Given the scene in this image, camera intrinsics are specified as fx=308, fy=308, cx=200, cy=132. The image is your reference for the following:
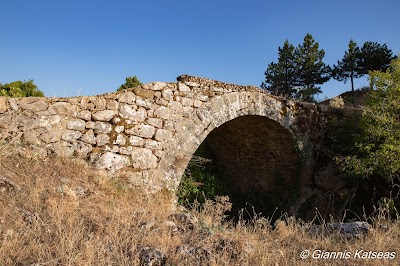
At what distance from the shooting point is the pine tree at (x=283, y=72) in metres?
22.1

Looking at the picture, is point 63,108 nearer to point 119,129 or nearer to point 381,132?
point 119,129

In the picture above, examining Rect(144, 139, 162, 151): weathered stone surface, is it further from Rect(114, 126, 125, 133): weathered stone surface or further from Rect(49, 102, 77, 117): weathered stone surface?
Rect(49, 102, 77, 117): weathered stone surface

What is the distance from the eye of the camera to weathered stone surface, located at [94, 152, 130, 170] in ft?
17.3

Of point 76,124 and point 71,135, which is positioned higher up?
point 76,124

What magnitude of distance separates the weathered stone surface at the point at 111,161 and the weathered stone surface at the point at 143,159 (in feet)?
0.48

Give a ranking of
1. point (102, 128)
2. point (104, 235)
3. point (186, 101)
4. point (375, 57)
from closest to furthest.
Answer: point (104, 235), point (102, 128), point (186, 101), point (375, 57)

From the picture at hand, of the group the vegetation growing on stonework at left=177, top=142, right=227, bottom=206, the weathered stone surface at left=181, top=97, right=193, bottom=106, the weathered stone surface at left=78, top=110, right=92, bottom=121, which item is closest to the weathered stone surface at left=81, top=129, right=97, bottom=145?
the weathered stone surface at left=78, top=110, right=92, bottom=121

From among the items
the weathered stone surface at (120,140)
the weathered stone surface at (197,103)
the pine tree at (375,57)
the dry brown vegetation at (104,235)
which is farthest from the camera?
the pine tree at (375,57)

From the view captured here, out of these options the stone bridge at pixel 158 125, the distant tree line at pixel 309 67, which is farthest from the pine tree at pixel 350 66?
the stone bridge at pixel 158 125

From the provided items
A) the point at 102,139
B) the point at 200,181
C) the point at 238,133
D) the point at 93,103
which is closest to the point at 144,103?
the point at 93,103

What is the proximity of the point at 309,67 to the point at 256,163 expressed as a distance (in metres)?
14.7

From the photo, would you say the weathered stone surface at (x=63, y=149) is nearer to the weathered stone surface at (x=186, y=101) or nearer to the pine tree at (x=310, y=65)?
the weathered stone surface at (x=186, y=101)

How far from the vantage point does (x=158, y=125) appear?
595 centimetres

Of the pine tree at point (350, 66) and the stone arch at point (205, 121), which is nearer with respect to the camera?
the stone arch at point (205, 121)
